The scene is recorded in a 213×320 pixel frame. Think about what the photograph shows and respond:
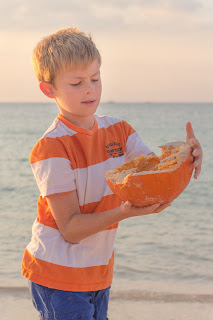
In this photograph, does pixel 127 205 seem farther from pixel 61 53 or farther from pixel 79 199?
pixel 61 53

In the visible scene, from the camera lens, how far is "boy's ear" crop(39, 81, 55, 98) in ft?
8.41

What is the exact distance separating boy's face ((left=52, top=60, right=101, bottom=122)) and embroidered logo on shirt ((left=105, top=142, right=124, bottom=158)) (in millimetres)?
236

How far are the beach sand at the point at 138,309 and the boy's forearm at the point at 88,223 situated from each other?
2047 millimetres

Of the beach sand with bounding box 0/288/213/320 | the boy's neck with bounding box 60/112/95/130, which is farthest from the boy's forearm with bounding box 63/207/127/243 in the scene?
the beach sand with bounding box 0/288/213/320

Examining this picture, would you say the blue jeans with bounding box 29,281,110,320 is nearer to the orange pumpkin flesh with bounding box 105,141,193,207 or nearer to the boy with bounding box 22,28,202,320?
the boy with bounding box 22,28,202,320

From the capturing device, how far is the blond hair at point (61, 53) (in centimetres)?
244

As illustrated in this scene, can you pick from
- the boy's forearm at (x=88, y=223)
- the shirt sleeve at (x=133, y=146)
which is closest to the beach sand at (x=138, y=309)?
the shirt sleeve at (x=133, y=146)

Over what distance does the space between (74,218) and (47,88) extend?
73 cm

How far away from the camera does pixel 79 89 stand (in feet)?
8.09

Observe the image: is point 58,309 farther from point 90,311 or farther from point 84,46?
point 84,46

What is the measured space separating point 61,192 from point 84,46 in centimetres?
78

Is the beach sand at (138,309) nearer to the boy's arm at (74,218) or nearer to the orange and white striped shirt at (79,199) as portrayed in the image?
the orange and white striped shirt at (79,199)

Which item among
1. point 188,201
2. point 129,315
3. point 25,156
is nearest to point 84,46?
point 129,315

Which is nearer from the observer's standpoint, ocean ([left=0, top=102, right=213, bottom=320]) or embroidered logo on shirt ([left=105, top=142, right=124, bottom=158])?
embroidered logo on shirt ([left=105, top=142, right=124, bottom=158])
